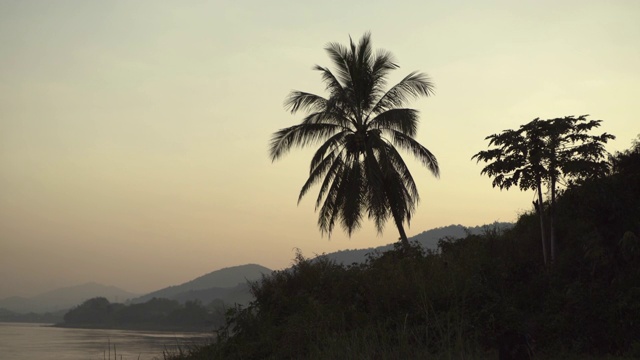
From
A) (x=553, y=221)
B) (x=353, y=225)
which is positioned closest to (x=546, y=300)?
(x=553, y=221)

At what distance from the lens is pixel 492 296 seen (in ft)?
45.5

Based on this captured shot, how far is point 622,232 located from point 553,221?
329cm

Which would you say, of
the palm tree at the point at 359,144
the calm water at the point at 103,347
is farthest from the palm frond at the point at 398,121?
the calm water at the point at 103,347

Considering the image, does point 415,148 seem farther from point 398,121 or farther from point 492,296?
point 492,296

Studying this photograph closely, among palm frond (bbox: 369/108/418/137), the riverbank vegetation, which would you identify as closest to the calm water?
the riverbank vegetation

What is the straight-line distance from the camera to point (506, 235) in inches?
858

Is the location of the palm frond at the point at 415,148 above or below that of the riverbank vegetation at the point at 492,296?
above

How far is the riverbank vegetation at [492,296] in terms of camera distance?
1304 cm

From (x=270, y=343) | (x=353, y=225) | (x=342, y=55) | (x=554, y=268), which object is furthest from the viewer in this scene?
(x=342, y=55)

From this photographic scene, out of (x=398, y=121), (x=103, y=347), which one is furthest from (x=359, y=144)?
(x=103, y=347)

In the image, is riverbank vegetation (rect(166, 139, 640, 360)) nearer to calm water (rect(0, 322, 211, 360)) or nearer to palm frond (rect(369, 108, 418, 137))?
calm water (rect(0, 322, 211, 360))

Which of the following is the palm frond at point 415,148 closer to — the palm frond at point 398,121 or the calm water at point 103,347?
the palm frond at point 398,121

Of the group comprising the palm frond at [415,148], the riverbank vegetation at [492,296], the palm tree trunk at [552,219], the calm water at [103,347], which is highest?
the palm frond at [415,148]

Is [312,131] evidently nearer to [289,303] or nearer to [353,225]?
[353,225]
